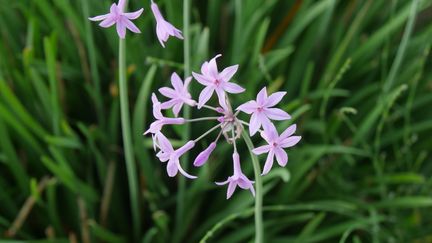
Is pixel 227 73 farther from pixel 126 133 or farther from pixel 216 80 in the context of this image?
pixel 126 133

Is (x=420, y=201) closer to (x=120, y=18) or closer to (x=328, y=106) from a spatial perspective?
(x=328, y=106)

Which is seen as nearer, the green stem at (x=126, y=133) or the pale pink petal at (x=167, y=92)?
the pale pink petal at (x=167, y=92)

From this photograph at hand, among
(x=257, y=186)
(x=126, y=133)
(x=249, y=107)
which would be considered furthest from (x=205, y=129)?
(x=249, y=107)

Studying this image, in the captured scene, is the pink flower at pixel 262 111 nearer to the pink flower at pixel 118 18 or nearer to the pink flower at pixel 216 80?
the pink flower at pixel 216 80

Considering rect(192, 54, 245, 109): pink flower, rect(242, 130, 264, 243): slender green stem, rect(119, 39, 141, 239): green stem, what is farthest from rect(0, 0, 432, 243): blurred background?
rect(192, 54, 245, 109): pink flower

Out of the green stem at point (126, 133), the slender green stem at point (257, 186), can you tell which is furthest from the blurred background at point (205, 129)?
the slender green stem at point (257, 186)

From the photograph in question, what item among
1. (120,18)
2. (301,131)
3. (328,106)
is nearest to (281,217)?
(301,131)
